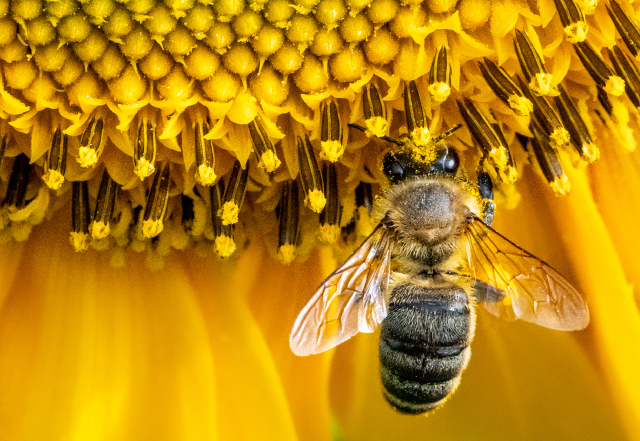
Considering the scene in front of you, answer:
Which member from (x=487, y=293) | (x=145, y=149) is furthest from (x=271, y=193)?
(x=487, y=293)

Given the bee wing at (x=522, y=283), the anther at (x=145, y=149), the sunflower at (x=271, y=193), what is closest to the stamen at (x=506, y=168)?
the sunflower at (x=271, y=193)

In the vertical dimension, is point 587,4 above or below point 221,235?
above

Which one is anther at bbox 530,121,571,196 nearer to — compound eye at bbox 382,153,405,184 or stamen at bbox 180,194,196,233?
compound eye at bbox 382,153,405,184

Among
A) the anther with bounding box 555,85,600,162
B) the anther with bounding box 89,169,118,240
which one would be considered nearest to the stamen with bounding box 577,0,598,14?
the anther with bounding box 555,85,600,162

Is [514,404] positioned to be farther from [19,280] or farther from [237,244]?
[19,280]

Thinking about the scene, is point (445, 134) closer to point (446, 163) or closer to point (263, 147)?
point (446, 163)

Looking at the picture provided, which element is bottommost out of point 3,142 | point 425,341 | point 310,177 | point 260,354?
point 425,341

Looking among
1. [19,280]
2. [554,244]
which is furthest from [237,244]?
[554,244]

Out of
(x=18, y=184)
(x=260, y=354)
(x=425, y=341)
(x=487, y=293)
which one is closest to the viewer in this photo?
(x=425, y=341)
